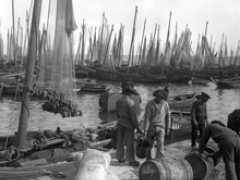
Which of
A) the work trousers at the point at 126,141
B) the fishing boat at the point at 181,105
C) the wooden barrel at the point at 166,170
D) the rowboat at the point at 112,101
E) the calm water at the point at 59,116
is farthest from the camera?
the rowboat at the point at 112,101

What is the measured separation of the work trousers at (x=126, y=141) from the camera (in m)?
6.72

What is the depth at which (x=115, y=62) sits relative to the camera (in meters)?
54.1

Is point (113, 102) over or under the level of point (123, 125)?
under

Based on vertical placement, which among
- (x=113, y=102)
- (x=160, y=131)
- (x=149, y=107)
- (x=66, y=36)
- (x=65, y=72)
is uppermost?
(x=66, y=36)

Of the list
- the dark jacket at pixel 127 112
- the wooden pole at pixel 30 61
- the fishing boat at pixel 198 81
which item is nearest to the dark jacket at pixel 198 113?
the dark jacket at pixel 127 112

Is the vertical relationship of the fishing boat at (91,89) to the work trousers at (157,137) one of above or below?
below

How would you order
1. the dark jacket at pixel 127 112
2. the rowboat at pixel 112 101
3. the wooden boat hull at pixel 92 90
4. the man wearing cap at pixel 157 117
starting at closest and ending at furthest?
the dark jacket at pixel 127 112, the man wearing cap at pixel 157 117, the rowboat at pixel 112 101, the wooden boat hull at pixel 92 90

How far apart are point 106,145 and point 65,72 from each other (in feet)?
8.39

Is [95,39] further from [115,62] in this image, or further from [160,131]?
[160,131]

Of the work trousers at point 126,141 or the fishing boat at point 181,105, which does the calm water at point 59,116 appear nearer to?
the fishing boat at point 181,105

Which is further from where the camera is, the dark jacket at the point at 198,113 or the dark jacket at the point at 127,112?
the dark jacket at the point at 198,113

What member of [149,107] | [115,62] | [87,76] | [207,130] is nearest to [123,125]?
[149,107]

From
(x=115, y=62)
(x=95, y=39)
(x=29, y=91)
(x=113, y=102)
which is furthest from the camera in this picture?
(x=95, y=39)

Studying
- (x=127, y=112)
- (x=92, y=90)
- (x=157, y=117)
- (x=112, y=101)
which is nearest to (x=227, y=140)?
(x=157, y=117)
